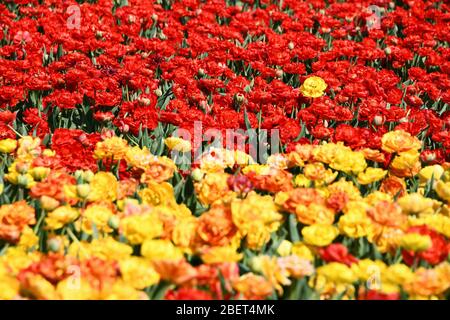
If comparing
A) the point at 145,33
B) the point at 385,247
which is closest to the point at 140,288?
the point at 385,247

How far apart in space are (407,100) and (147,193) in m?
1.97

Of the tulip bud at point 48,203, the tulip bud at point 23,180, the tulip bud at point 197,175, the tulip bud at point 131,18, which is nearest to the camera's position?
the tulip bud at point 48,203

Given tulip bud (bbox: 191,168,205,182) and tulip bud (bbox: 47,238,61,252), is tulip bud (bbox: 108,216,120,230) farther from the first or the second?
tulip bud (bbox: 191,168,205,182)

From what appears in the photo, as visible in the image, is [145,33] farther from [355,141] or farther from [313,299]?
[313,299]

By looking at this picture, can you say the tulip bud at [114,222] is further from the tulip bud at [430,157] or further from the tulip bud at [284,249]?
the tulip bud at [430,157]

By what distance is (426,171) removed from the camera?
10.1 ft

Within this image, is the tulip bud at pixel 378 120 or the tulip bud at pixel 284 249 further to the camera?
the tulip bud at pixel 378 120

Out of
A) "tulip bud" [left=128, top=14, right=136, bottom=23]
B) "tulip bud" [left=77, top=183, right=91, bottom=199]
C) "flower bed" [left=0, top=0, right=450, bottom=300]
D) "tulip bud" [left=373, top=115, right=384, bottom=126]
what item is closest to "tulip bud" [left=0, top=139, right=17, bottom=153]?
"flower bed" [left=0, top=0, right=450, bottom=300]

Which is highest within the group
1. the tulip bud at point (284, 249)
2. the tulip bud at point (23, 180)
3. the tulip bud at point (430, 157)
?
the tulip bud at point (23, 180)

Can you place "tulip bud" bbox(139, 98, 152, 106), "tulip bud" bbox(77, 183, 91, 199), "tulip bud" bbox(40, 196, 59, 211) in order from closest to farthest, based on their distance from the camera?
"tulip bud" bbox(40, 196, 59, 211)
"tulip bud" bbox(77, 183, 91, 199)
"tulip bud" bbox(139, 98, 152, 106)

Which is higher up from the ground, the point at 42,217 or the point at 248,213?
the point at 248,213

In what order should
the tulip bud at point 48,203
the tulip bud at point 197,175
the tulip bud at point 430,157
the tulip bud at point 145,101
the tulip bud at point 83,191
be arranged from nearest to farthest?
1. the tulip bud at point 48,203
2. the tulip bud at point 83,191
3. the tulip bud at point 197,175
4. the tulip bud at point 430,157
5. the tulip bud at point 145,101

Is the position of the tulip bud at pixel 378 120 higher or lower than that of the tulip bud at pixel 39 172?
lower

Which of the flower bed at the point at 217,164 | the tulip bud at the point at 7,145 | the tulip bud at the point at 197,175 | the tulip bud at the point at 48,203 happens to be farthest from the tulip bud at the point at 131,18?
the tulip bud at the point at 48,203
